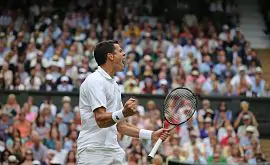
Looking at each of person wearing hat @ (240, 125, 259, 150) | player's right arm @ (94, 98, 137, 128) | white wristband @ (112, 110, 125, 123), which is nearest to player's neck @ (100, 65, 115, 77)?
player's right arm @ (94, 98, 137, 128)

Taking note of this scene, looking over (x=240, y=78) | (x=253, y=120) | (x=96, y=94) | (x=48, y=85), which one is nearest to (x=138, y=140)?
(x=253, y=120)

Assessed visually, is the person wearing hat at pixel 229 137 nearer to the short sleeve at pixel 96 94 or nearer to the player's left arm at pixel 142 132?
the player's left arm at pixel 142 132

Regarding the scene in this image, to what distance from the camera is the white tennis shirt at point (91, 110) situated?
21.9 feet

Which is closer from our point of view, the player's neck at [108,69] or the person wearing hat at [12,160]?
the player's neck at [108,69]

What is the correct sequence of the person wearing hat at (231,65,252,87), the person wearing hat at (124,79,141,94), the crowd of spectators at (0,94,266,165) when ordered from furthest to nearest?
the person wearing hat at (231,65,252,87), the person wearing hat at (124,79,141,94), the crowd of spectators at (0,94,266,165)

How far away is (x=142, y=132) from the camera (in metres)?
6.99

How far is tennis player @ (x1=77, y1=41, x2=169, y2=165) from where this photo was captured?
21.7 ft

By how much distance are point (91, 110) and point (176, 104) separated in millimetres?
922

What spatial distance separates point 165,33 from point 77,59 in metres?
3.31

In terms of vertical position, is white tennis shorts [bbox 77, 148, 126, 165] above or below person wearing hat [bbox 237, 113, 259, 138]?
above

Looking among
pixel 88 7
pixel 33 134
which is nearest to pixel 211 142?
pixel 33 134

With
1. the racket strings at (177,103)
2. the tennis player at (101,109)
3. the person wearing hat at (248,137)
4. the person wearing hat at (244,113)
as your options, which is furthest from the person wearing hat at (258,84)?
the tennis player at (101,109)

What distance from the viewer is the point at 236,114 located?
635 inches

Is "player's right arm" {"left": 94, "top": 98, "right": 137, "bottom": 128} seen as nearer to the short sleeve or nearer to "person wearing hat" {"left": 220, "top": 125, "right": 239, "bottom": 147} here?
the short sleeve
